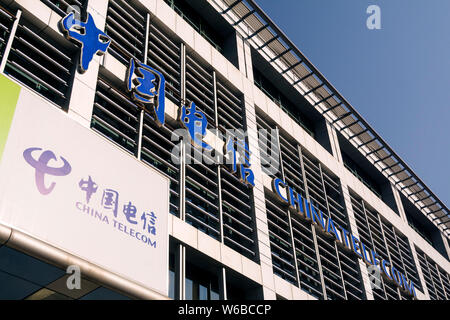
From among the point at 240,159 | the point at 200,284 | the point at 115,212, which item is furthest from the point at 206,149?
the point at 115,212

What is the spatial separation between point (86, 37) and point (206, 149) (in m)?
6.31

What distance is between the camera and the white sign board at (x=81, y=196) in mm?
10750

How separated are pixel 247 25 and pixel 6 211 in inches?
849

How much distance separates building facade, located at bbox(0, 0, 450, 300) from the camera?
12492mm

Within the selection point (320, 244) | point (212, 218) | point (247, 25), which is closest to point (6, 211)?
point (212, 218)

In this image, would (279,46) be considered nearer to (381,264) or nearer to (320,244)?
(320,244)

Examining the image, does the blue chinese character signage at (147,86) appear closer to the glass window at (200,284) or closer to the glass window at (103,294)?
the glass window at (200,284)

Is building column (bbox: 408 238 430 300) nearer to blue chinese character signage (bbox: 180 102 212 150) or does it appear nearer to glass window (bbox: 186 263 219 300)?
glass window (bbox: 186 263 219 300)

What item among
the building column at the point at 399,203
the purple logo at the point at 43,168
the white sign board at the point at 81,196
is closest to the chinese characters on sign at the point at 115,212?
the white sign board at the point at 81,196

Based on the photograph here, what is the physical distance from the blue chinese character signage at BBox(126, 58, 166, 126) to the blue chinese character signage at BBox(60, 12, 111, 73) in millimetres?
1324

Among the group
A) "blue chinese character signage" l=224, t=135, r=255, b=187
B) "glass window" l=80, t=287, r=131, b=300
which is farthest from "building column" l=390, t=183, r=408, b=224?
"glass window" l=80, t=287, r=131, b=300

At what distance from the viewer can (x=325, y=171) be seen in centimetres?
3055

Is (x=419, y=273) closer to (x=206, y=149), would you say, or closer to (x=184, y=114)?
(x=206, y=149)

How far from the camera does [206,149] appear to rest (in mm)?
20141
